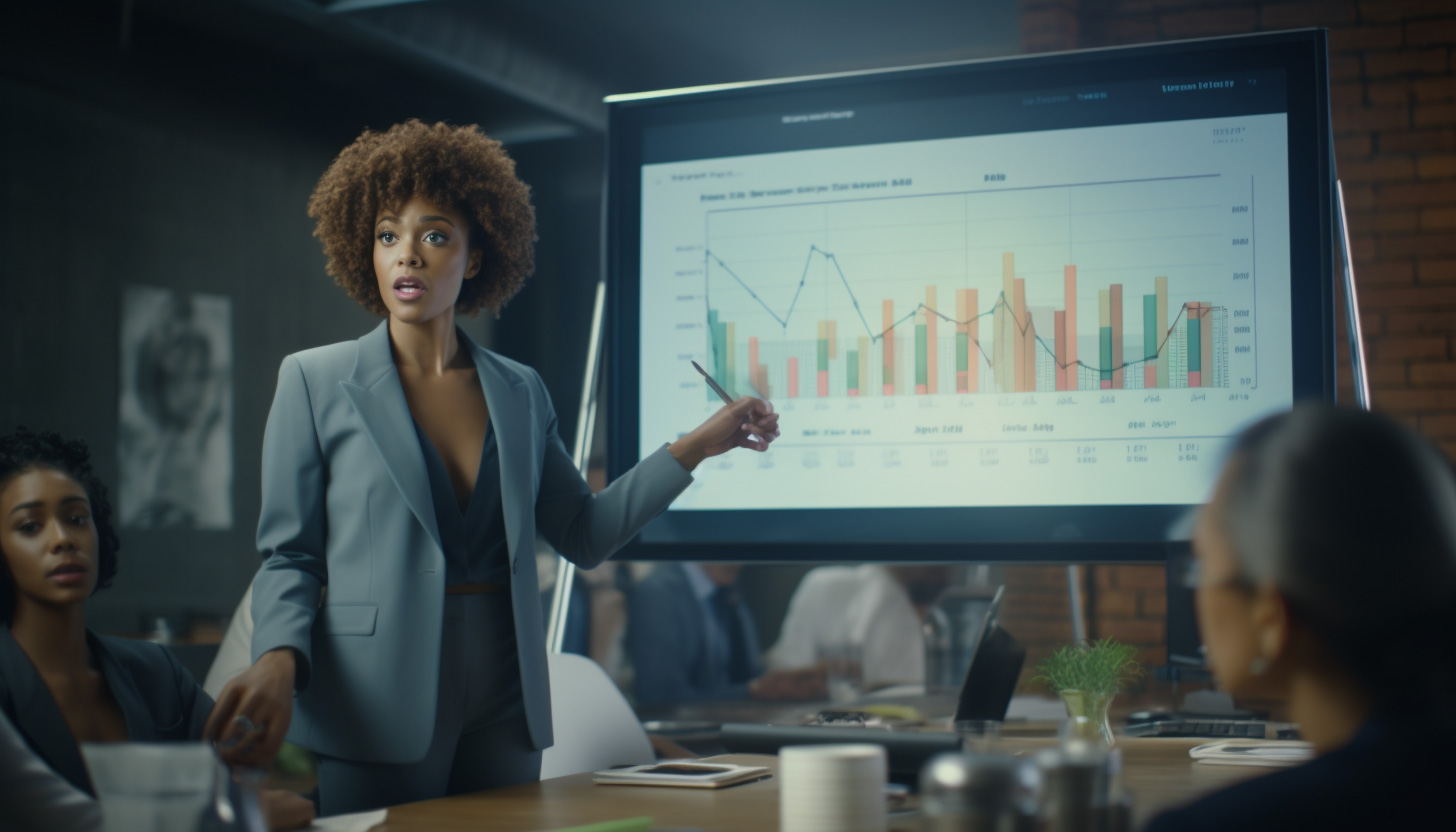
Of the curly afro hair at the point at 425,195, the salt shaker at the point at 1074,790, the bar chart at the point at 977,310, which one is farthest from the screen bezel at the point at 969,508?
the salt shaker at the point at 1074,790

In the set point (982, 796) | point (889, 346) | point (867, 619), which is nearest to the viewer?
point (982, 796)

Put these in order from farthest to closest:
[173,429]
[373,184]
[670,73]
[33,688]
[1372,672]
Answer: [670,73], [173,429], [373,184], [33,688], [1372,672]

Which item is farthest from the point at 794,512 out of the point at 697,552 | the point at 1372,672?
the point at 1372,672

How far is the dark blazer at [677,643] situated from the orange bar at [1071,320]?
113 inches

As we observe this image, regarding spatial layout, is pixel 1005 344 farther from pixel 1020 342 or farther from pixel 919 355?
pixel 919 355

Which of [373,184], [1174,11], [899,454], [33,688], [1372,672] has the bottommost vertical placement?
[33,688]

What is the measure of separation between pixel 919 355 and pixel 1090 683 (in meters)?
0.71

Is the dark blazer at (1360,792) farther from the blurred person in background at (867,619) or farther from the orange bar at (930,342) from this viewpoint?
the blurred person in background at (867,619)

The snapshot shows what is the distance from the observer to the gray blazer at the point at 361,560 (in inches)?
59.4

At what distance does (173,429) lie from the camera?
4082mm

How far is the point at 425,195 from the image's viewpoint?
1.75 m

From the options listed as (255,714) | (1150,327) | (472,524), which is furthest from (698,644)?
(255,714)

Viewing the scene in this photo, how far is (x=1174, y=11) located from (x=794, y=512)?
2.79 meters

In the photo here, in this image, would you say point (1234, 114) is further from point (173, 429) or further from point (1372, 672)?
point (173, 429)
